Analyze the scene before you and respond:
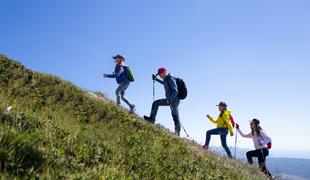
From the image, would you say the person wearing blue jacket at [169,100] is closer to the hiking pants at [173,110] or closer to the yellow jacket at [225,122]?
the hiking pants at [173,110]

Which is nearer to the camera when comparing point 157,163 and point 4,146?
point 4,146

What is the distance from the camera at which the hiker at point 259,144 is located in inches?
600

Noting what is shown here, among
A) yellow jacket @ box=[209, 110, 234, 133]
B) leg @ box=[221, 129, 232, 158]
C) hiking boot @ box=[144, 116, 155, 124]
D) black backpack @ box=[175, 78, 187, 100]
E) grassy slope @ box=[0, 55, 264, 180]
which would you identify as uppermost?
black backpack @ box=[175, 78, 187, 100]

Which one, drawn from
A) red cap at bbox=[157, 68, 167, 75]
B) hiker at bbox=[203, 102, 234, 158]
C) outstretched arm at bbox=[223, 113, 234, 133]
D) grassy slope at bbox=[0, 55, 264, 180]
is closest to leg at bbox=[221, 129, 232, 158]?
hiker at bbox=[203, 102, 234, 158]

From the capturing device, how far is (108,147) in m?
7.25

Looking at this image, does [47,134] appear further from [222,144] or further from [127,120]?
[222,144]

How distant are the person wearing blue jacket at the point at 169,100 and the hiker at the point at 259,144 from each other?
3284mm

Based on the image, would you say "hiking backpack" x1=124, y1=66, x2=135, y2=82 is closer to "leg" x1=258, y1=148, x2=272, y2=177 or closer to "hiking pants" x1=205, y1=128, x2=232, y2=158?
"hiking pants" x1=205, y1=128, x2=232, y2=158

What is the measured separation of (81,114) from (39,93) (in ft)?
6.36

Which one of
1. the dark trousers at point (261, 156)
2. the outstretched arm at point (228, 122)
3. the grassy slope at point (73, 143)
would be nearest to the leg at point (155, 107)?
the grassy slope at point (73, 143)

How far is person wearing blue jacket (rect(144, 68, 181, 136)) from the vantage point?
15.1m

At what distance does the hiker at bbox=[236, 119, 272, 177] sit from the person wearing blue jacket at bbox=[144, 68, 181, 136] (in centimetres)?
328

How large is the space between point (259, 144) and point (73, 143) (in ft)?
35.9

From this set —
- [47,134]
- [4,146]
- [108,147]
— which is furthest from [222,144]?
[4,146]
